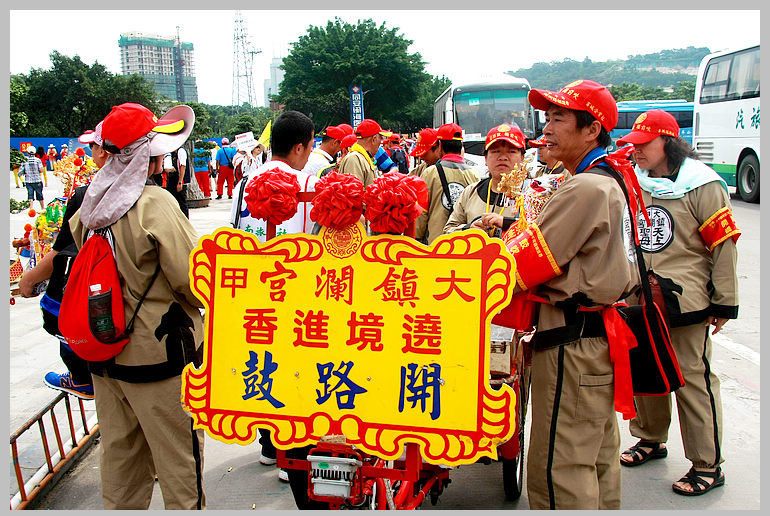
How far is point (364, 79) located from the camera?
130 ft

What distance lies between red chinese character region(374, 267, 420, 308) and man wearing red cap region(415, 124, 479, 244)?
3.01 metres

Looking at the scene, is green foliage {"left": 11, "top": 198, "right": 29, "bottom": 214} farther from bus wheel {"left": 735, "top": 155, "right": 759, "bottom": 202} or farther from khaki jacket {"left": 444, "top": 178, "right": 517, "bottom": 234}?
bus wheel {"left": 735, "top": 155, "right": 759, "bottom": 202}

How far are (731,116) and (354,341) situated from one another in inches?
611

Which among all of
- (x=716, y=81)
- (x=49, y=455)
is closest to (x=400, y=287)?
(x=49, y=455)

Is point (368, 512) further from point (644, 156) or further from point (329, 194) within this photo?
point (644, 156)

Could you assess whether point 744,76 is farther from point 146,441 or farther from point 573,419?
point 146,441

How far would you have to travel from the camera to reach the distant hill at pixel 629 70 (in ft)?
433

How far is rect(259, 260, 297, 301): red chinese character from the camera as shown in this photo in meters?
2.19

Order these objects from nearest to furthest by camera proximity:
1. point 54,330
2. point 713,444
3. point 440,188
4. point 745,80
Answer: point 54,330, point 713,444, point 440,188, point 745,80

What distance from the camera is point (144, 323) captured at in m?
2.47

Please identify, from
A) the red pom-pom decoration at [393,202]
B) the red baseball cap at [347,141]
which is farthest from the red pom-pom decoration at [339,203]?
the red baseball cap at [347,141]

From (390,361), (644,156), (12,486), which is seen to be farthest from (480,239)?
(12,486)

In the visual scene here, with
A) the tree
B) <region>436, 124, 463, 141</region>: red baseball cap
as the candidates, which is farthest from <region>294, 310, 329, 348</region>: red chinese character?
the tree

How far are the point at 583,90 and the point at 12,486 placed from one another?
11.2 feet
